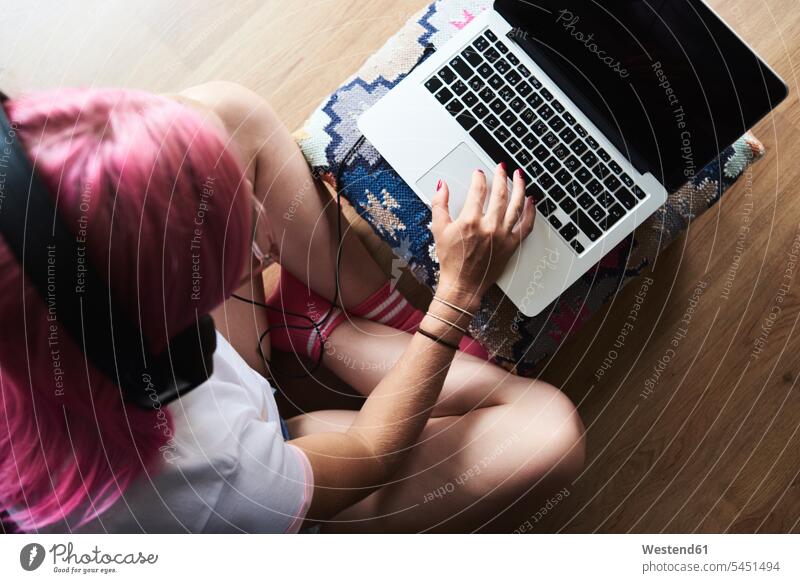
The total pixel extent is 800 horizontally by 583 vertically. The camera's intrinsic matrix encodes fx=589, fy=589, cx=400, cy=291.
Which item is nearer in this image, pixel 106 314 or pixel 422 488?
pixel 106 314

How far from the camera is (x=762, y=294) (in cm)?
56

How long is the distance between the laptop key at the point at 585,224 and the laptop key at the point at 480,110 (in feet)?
0.34

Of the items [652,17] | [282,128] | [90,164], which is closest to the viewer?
[90,164]

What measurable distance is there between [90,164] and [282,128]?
0.75ft

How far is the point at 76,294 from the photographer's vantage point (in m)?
0.33

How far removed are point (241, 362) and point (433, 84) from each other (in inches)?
10.6

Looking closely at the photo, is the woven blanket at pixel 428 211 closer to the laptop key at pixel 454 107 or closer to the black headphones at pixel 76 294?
the laptop key at pixel 454 107

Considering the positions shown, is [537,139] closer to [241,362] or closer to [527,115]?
[527,115]

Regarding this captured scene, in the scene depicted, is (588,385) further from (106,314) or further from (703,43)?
(106,314)

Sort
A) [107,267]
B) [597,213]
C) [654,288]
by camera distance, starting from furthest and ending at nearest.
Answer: [654,288], [597,213], [107,267]

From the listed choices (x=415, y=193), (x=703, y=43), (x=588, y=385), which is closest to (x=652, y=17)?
(x=703, y=43)

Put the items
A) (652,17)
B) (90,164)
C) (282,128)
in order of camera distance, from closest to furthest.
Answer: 1. (90,164)
2. (652,17)
3. (282,128)

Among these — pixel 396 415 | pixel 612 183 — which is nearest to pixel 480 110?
pixel 612 183

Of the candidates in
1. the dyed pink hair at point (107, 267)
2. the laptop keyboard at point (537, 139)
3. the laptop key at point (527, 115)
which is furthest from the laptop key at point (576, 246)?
the dyed pink hair at point (107, 267)
